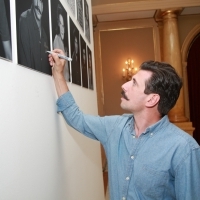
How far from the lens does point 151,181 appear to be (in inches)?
54.7

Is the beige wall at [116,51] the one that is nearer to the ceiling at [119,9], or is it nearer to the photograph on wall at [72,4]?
the ceiling at [119,9]

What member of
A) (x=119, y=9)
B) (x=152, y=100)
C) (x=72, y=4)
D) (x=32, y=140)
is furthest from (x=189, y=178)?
(x=119, y=9)

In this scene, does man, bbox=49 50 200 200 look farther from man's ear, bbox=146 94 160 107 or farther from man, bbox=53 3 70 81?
man, bbox=53 3 70 81

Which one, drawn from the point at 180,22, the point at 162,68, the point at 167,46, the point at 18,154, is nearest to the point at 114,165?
the point at 162,68

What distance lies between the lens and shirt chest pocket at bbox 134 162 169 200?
1.38 metres

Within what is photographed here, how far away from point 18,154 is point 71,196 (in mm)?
841

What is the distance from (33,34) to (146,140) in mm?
917

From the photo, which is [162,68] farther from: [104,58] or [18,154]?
[104,58]

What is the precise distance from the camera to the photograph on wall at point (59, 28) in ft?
4.48

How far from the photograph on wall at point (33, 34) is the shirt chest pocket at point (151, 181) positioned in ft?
2.60

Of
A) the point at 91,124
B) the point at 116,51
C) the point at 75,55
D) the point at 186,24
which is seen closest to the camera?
the point at 91,124

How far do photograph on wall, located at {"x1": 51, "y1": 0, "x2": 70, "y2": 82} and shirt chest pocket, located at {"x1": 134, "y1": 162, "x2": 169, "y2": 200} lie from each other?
77cm

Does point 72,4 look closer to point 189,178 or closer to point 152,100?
point 152,100

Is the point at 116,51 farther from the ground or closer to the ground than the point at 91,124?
farther from the ground
